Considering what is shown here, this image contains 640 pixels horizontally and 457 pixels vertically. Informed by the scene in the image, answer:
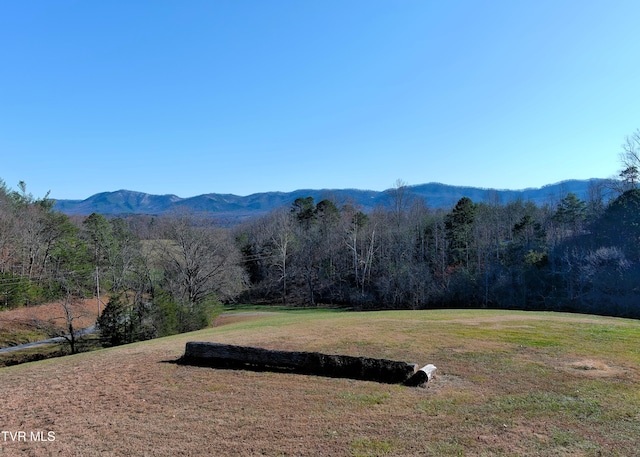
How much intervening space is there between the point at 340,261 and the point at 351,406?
52934 millimetres

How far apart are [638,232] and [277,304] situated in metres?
43.5

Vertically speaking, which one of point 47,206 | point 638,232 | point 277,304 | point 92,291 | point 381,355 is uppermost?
point 47,206

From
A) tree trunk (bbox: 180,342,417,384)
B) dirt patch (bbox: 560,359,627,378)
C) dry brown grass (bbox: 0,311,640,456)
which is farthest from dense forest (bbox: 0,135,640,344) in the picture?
dirt patch (bbox: 560,359,627,378)

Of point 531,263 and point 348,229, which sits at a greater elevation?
point 348,229

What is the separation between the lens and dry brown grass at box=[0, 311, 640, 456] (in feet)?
20.7

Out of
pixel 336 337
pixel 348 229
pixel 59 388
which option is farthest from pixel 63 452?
pixel 348 229

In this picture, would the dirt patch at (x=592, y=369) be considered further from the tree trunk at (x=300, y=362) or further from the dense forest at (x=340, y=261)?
the dense forest at (x=340, y=261)

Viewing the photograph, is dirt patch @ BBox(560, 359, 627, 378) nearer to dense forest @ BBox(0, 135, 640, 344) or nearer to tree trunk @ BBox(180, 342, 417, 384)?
tree trunk @ BBox(180, 342, 417, 384)

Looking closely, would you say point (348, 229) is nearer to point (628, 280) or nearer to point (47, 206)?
point (628, 280)

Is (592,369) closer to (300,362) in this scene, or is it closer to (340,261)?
(300,362)

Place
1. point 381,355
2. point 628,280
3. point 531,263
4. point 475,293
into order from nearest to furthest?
point 381,355 → point 628,280 → point 531,263 → point 475,293

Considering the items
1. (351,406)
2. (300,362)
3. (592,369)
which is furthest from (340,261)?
(351,406)

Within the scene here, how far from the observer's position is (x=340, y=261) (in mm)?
60781

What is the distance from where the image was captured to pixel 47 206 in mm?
55219
